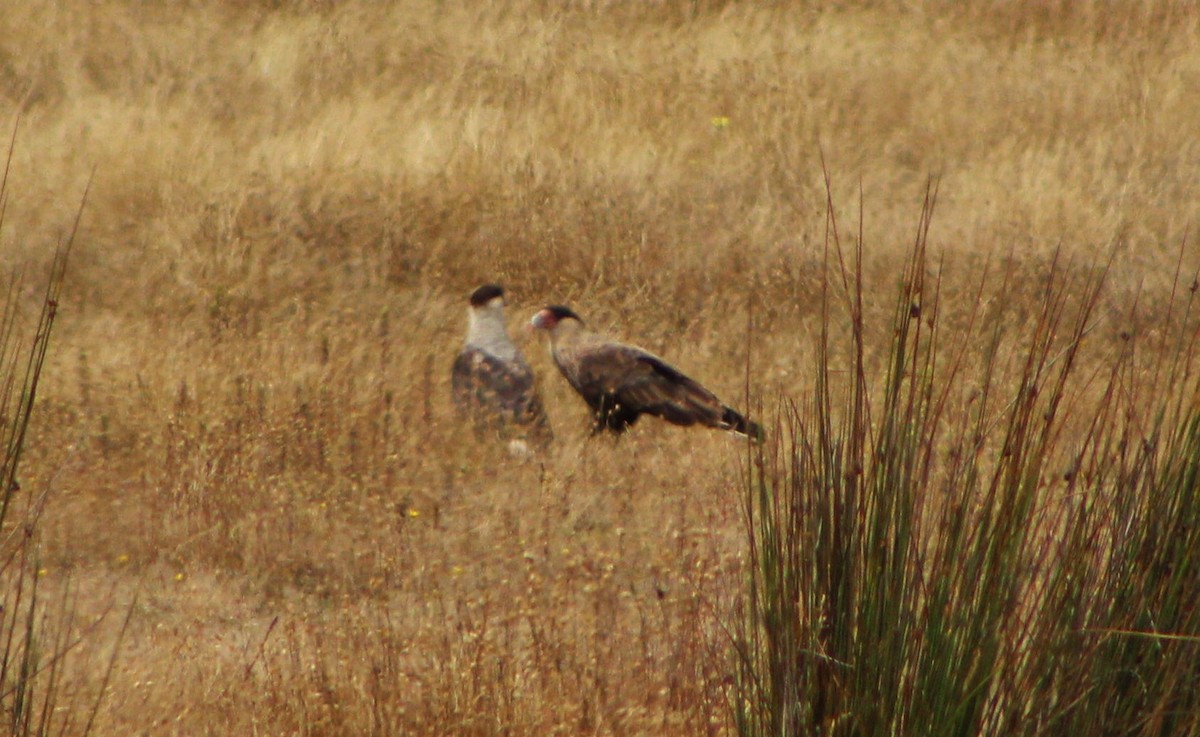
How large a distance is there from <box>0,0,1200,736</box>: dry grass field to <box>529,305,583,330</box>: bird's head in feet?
1.69

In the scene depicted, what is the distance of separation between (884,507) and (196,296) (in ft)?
25.9

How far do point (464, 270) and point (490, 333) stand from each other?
Result: 1919 millimetres

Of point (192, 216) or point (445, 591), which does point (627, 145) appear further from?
point (445, 591)

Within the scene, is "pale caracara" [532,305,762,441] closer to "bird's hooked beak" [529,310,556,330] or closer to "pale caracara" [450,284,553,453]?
"pale caracara" [450,284,553,453]

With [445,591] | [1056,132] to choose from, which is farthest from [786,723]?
[1056,132]

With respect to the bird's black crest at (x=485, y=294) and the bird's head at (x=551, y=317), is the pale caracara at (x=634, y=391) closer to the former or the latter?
the bird's head at (x=551, y=317)

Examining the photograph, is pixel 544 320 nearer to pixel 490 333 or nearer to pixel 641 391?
pixel 490 333

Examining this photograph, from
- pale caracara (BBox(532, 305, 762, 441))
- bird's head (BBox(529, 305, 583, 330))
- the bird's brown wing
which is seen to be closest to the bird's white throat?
bird's head (BBox(529, 305, 583, 330))

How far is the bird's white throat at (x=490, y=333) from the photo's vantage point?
8.72m

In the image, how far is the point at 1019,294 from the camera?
10469 millimetres

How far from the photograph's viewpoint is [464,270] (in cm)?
1067

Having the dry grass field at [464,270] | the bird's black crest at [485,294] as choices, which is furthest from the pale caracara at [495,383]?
the dry grass field at [464,270]

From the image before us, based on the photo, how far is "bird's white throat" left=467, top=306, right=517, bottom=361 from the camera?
8.72 meters

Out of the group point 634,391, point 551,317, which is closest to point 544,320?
point 551,317
